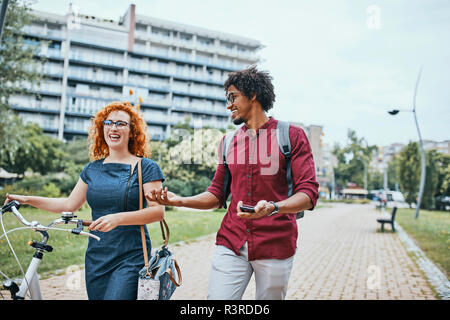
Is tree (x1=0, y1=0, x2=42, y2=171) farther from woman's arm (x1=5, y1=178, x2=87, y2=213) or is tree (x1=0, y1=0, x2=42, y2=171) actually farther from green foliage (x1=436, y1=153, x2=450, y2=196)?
green foliage (x1=436, y1=153, x2=450, y2=196)

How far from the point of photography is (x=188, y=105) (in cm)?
600

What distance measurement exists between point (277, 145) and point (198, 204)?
45cm

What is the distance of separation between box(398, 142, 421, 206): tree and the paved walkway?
1.08 meters

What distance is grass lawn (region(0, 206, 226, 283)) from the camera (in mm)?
2932

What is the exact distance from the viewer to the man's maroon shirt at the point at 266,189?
5.56ft

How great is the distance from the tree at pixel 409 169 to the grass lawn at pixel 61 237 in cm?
277

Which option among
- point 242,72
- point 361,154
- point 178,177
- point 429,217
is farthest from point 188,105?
point 242,72

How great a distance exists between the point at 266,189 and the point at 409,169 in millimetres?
5259

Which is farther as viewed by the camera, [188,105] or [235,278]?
[188,105]

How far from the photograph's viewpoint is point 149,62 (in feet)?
21.5

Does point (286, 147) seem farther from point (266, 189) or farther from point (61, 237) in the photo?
point (61, 237)

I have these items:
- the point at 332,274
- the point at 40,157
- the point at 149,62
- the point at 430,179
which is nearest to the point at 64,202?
the point at 332,274
